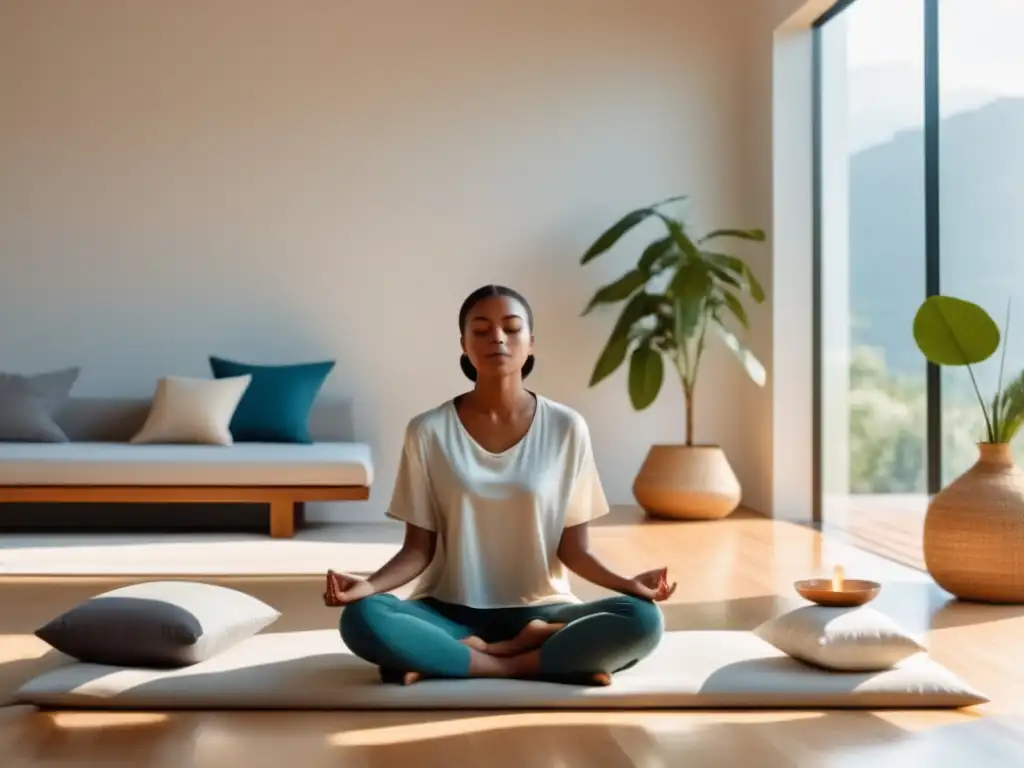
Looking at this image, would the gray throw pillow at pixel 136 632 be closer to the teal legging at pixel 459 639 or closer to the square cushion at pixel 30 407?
the teal legging at pixel 459 639

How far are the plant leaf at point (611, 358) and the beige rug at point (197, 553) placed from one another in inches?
49.6

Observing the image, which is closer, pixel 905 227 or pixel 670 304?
pixel 905 227

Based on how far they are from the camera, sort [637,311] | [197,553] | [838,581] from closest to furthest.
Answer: [838,581], [197,553], [637,311]

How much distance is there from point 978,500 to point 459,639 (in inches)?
78.6

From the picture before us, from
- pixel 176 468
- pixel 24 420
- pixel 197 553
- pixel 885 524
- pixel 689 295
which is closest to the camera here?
pixel 197 553

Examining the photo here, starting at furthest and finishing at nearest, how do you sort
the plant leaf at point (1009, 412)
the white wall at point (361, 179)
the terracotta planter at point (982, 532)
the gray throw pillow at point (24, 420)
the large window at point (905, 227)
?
the white wall at point (361, 179) < the gray throw pillow at point (24, 420) < the large window at point (905, 227) < the plant leaf at point (1009, 412) < the terracotta planter at point (982, 532)

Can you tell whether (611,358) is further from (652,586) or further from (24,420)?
(652,586)

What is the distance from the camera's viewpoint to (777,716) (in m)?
2.72

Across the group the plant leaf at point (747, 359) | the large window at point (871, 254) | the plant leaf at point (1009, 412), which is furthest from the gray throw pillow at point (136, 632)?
the plant leaf at point (747, 359)

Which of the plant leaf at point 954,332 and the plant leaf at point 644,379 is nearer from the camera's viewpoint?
the plant leaf at point 954,332

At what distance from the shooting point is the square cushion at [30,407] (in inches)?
254

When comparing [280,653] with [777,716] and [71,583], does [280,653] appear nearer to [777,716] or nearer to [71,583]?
[777,716]

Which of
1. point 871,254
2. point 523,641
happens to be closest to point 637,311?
point 871,254

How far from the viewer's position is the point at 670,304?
6.82 m
